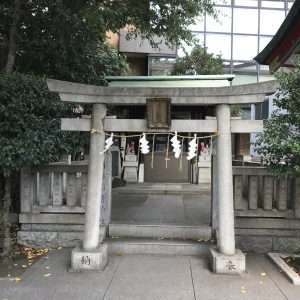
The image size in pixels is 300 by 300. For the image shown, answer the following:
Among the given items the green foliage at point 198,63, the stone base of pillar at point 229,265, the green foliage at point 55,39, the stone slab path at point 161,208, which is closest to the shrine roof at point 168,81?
the green foliage at point 55,39

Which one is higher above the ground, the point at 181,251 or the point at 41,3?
the point at 41,3

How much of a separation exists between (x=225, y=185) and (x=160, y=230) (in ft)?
6.08

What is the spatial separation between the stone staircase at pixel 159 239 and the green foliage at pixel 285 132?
191 centimetres

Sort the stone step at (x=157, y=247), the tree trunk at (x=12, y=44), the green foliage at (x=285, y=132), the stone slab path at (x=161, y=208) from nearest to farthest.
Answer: the green foliage at (x=285, y=132), the stone step at (x=157, y=247), the tree trunk at (x=12, y=44), the stone slab path at (x=161, y=208)

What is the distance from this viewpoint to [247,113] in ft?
80.5

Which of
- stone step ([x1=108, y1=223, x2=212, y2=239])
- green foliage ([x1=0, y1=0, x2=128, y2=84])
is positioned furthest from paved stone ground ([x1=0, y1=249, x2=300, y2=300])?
green foliage ([x1=0, y1=0, x2=128, y2=84])

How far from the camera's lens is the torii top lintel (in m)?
5.94

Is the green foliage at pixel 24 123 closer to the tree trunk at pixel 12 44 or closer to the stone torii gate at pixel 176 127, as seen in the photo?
the stone torii gate at pixel 176 127

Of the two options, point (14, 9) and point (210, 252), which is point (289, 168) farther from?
point (14, 9)

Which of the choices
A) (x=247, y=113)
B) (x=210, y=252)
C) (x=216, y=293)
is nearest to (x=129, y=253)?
(x=210, y=252)

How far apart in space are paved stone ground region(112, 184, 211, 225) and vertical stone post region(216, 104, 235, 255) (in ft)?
5.26

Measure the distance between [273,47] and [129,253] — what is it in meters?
7.71

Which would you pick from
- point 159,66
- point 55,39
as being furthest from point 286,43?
point 159,66

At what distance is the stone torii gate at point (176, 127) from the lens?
5.98 metres
